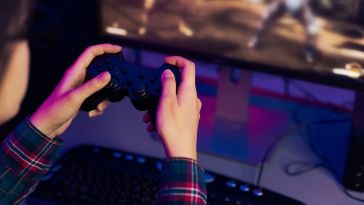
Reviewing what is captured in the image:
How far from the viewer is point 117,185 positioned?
0.76 m

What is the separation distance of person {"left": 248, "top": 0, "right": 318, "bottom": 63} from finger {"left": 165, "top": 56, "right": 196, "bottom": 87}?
0.78 ft

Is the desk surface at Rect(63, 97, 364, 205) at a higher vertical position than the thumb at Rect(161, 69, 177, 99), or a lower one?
lower

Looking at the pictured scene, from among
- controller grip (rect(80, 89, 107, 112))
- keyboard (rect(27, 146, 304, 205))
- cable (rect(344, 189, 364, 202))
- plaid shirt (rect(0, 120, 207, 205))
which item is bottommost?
keyboard (rect(27, 146, 304, 205))

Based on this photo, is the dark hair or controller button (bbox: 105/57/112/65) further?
controller button (bbox: 105/57/112/65)

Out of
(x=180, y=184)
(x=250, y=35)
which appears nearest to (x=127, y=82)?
(x=180, y=184)

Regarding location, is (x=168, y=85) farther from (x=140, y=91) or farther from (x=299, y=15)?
(x=299, y=15)

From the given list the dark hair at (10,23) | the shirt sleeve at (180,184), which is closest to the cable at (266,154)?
the shirt sleeve at (180,184)

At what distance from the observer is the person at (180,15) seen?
848 mm

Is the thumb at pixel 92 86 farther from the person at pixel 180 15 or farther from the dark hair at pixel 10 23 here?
the person at pixel 180 15

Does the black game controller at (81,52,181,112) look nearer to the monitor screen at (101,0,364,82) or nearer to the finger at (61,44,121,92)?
the finger at (61,44,121,92)

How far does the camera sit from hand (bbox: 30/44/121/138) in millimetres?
606

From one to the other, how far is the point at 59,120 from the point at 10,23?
0.72 feet

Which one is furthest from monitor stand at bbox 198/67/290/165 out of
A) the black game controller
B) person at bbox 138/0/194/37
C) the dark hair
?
the dark hair

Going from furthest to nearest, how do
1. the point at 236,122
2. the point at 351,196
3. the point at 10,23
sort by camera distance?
the point at 236,122
the point at 351,196
the point at 10,23
